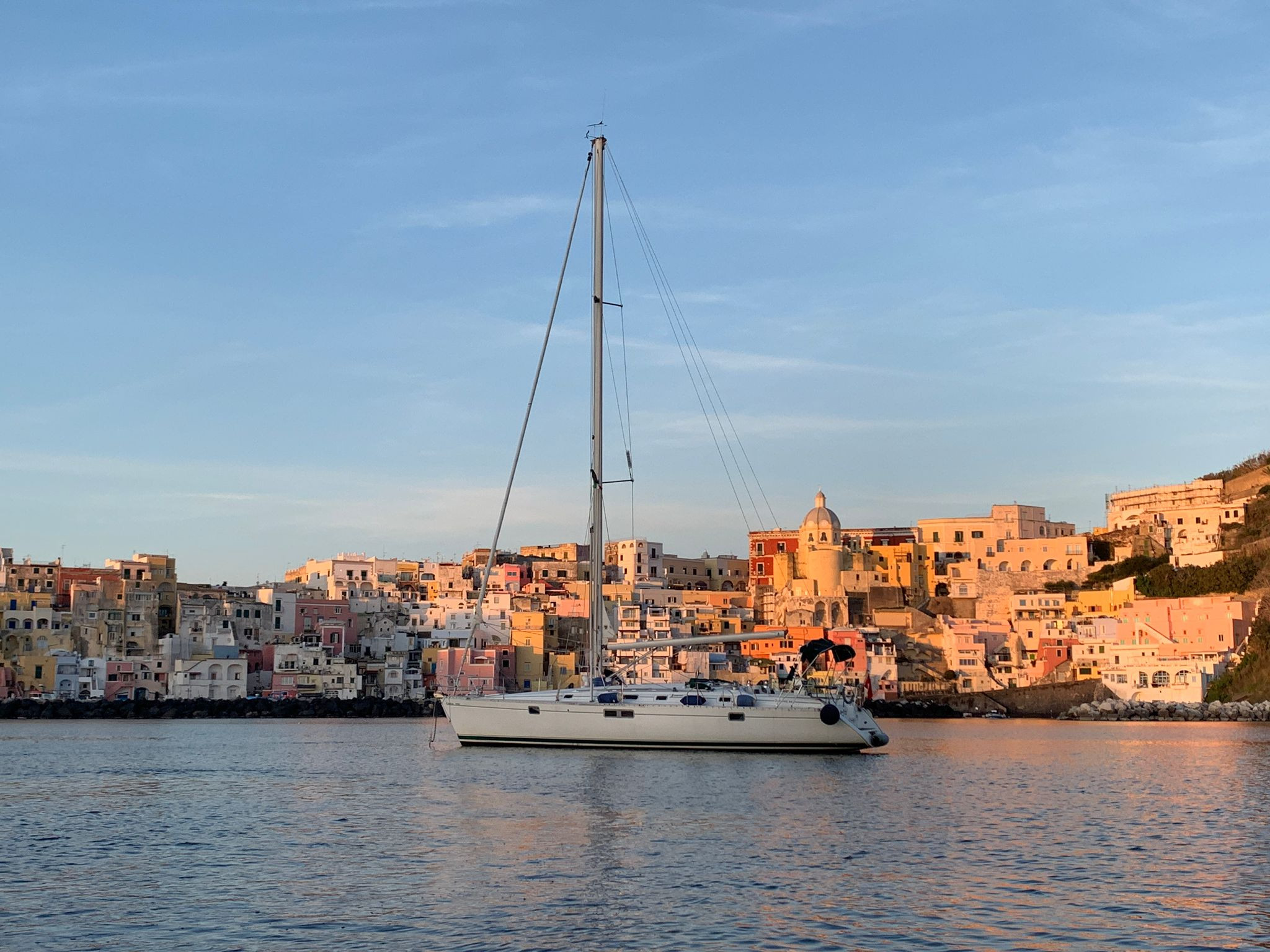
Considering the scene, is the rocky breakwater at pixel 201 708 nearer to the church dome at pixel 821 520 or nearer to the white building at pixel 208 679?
→ the white building at pixel 208 679

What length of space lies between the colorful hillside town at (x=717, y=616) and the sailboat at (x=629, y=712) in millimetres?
29405

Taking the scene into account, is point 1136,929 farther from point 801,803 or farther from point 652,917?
point 801,803

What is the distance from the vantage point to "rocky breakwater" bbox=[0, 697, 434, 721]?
3076 inches

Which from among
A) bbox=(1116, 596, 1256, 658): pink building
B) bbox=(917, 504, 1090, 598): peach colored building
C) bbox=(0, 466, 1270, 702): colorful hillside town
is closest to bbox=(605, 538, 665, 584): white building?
bbox=(0, 466, 1270, 702): colorful hillside town

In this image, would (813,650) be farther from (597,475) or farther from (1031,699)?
(1031,699)

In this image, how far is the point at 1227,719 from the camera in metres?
75.4

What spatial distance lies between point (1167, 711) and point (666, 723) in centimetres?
4869

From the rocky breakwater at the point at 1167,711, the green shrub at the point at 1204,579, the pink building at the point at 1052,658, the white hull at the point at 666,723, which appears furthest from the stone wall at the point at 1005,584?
the white hull at the point at 666,723

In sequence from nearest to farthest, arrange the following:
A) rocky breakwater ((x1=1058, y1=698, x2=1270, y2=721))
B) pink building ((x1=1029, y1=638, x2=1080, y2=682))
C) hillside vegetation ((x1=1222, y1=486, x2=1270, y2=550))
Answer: rocky breakwater ((x1=1058, y1=698, x2=1270, y2=721)) → pink building ((x1=1029, y1=638, x2=1080, y2=682)) → hillside vegetation ((x1=1222, y1=486, x2=1270, y2=550))

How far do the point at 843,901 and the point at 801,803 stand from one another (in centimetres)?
1114

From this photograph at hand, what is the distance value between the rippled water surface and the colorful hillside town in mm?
36890

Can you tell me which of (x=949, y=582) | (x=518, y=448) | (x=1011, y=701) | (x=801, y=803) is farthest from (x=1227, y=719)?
(x=801, y=803)

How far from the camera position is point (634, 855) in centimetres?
2138

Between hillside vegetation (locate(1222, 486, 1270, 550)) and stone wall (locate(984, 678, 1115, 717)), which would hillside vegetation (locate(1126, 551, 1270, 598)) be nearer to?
hillside vegetation (locate(1222, 486, 1270, 550))
